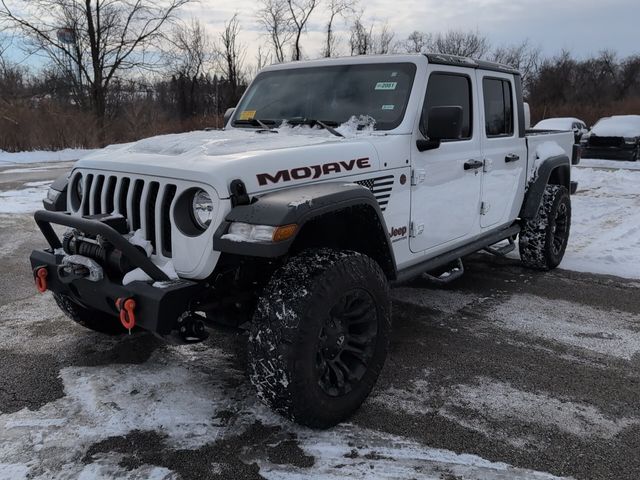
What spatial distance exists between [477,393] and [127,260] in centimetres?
210

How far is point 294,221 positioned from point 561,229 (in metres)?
4.43

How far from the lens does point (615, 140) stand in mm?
17297

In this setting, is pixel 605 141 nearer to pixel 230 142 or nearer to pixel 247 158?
pixel 230 142

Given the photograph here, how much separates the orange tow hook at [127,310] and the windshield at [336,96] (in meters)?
1.90

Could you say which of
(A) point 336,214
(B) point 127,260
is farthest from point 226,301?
(A) point 336,214

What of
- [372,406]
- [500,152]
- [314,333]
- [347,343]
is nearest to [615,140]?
[500,152]

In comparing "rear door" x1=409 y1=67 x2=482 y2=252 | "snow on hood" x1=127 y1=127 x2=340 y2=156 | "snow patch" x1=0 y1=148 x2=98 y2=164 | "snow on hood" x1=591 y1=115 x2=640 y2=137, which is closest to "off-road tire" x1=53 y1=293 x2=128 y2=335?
"snow on hood" x1=127 y1=127 x2=340 y2=156

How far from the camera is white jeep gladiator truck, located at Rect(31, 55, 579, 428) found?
2.58 m

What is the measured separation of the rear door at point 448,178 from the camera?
3777 millimetres

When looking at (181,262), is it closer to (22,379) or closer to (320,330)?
(320,330)

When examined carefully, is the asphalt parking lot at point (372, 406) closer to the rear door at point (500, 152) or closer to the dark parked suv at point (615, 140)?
the rear door at point (500, 152)

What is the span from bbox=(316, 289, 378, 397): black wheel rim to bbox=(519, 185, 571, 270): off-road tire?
308 cm

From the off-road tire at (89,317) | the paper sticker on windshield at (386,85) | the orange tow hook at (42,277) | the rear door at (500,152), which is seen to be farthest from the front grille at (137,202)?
the rear door at (500,152)

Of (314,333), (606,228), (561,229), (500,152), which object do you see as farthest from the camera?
(606,228)
